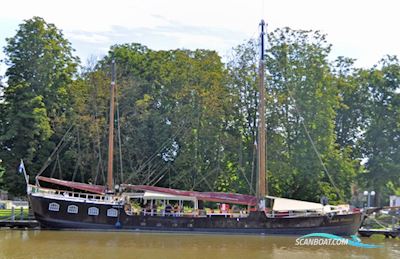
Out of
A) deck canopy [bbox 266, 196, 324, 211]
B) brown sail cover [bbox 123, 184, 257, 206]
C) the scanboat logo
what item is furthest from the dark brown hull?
the scanboat logo

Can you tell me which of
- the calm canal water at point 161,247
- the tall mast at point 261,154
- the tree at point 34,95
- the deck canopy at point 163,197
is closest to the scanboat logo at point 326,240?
the calm canal water at point 161,247

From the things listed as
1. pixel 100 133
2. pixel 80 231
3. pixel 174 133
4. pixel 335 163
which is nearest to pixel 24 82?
pixel 100 133

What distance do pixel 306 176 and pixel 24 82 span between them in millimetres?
24219

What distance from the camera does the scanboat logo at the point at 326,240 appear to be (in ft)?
114

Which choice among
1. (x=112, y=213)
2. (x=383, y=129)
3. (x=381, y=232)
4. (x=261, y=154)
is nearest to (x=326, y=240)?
(x=381, y=232)

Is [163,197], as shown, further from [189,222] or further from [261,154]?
[261,154]

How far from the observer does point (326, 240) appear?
36000 millimetres

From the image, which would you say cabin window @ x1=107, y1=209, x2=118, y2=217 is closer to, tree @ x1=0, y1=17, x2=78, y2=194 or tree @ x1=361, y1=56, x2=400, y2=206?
tree @ x1=0, y1=17, x2=78, y2=194

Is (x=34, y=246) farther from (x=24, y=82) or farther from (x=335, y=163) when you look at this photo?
(x=335, y=163)

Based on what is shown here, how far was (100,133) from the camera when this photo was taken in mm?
49906

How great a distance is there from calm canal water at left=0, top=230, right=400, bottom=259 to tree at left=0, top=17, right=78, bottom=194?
11.0 metres

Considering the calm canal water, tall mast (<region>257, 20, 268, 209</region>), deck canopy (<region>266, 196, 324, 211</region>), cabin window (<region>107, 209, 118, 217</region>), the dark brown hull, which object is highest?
tall mast (<region>257, 20, 268, 209</region>)

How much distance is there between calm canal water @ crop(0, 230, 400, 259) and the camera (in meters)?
28.5

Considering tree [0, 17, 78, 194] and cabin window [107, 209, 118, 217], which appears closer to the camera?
cabin window [107, 209, 118, 217]
